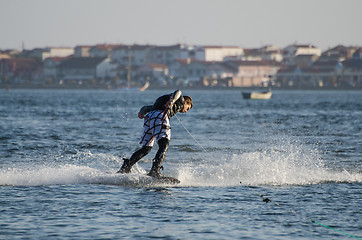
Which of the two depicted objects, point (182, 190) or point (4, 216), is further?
point (182, 190)

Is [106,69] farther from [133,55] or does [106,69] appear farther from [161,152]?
[161,152]

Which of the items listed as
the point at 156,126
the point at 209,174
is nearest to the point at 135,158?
the point at 156,126

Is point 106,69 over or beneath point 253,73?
over

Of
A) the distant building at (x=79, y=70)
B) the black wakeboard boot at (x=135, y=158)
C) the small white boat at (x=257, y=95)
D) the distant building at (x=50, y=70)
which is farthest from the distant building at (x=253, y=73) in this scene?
the black wakeboard boot at (x=135, y=158)

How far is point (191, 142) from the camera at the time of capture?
26594 mm

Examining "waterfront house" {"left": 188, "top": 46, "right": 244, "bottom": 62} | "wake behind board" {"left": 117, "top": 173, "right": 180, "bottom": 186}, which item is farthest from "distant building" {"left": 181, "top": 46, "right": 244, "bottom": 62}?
"wake behind board" {"left": 117, "top": 173, "right": 180, "bottom": 186}

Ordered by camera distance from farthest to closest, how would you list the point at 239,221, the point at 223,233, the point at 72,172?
the point at 72,172
the point at 239,221
the point at 223,233

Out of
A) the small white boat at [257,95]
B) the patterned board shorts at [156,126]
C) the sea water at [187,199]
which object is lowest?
the small white boat at [257,95]

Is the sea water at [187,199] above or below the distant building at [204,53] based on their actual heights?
below

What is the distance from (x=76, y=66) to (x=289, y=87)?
54989 mm

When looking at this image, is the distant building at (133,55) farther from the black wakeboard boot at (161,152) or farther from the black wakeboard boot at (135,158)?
the black wakeboard boot at (161,152)

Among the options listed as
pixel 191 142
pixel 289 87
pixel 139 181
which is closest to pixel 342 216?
pixel 139 181

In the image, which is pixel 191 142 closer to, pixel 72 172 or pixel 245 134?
pixel 245 134

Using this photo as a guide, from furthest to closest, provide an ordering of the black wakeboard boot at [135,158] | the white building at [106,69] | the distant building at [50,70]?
the distant building at [50,70] → the white building at [106,69] → the black wakeboard boot at [135,158]
